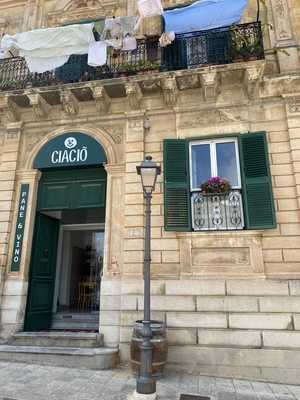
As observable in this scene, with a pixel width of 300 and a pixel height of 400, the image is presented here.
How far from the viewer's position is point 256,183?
688 centimetres

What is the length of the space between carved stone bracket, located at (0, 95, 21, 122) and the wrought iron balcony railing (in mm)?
5379

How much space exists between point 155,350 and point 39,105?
652 cm

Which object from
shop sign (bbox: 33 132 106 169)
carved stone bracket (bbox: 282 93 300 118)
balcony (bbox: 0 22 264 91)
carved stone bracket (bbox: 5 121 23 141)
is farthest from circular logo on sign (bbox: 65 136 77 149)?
carved stone bracket (bbox: 282 93 300 118)

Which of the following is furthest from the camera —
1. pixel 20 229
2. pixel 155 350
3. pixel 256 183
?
pixel 20 229

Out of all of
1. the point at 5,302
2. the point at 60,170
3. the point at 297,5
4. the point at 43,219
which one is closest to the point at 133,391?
the point at 5,302

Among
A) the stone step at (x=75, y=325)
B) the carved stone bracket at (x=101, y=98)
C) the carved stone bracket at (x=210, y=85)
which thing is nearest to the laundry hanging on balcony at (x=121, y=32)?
the carved stone bracket at (x=101, y=98)

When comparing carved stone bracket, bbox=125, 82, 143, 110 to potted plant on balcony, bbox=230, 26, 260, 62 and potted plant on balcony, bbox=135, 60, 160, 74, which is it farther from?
potted plant on balcony, bbox=230, 26, 260, 62

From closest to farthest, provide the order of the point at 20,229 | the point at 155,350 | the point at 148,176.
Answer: the point at 148,176, the point at 155,350, the point at 20,229

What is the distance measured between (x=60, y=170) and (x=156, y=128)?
2729 millimetres

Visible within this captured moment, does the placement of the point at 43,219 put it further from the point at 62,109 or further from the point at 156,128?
the point at 156,128

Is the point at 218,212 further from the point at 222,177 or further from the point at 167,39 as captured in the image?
the point at 167,39

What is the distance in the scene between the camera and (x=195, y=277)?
659 centimetres

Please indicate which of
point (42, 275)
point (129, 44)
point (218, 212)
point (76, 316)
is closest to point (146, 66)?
point (129, 44)

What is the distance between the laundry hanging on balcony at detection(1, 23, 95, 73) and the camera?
8.30 meters
